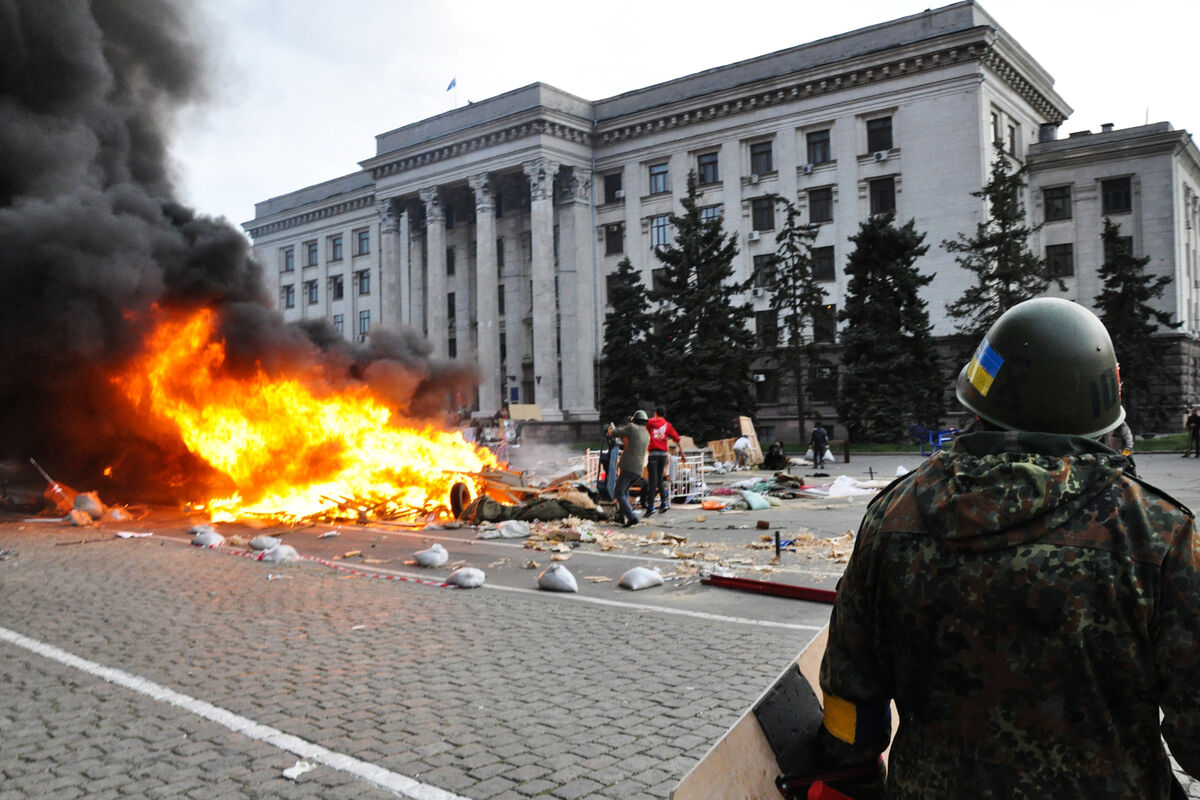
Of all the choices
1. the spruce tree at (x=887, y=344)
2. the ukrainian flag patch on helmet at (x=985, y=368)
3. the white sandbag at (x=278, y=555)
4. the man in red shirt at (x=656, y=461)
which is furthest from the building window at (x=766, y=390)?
the ukrainian flag patch on helmet at (x=985, y=368)

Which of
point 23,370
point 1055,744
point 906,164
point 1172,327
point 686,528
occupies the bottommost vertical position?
point 686,528

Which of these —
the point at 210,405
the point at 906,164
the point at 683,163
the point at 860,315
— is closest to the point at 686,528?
the point at 210,405

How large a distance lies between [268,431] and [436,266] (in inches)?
1646

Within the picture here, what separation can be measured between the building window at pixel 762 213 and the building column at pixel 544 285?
11736 millimetres

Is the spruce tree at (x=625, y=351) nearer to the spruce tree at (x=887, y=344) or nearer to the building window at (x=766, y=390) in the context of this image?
the building window at (x=766, y=390)

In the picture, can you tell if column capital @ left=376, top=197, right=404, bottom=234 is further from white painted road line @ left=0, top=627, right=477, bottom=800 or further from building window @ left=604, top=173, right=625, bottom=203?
white painted road line @ left=0, top=627, right=477, bottom=800

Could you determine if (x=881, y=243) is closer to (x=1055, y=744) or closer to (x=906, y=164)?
(x=906, y=164)

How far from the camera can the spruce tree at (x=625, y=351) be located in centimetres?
4500

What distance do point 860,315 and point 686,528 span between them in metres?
26.1

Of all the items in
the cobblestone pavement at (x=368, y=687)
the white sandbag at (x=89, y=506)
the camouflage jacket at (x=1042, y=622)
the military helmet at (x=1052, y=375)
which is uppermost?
the military helmet at (x=1052, y=375)

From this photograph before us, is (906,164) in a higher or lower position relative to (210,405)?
higher

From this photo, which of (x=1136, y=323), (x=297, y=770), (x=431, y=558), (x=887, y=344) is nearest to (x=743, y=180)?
(x=887, y=344)

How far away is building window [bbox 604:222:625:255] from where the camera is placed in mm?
51344

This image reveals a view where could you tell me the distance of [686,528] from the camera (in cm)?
1329
